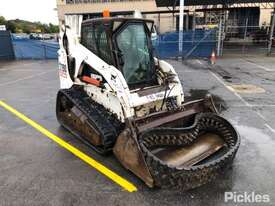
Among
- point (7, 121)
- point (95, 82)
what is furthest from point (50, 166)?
point (7, 121)

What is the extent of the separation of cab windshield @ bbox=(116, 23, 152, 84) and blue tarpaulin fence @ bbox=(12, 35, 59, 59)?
16.9 metres

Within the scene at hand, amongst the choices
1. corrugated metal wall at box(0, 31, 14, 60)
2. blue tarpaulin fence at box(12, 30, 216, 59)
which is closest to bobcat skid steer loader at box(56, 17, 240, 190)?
blue tarpaulin fence at box(12, 30, 216, 59)

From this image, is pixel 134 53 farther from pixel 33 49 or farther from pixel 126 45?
pixel 33 49

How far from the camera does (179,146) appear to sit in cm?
452

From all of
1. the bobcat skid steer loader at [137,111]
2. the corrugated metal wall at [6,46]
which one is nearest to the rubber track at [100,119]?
the bobcat skid steer loader at [137,111]

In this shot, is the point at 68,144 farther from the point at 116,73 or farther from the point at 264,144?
the point at 264,144

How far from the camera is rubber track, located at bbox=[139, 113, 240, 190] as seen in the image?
3508 mm

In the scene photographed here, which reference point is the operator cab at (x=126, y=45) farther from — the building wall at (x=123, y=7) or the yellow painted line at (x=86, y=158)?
the building wall at (x=123, y=7)

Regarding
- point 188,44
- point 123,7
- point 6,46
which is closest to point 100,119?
point 188,44

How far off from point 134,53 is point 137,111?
1.27 metres

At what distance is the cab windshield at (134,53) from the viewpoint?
5.02m

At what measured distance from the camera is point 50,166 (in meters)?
4.61

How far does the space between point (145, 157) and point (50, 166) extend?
1984 millimetres

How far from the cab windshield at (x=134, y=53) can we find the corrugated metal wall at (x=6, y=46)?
1914 cm
